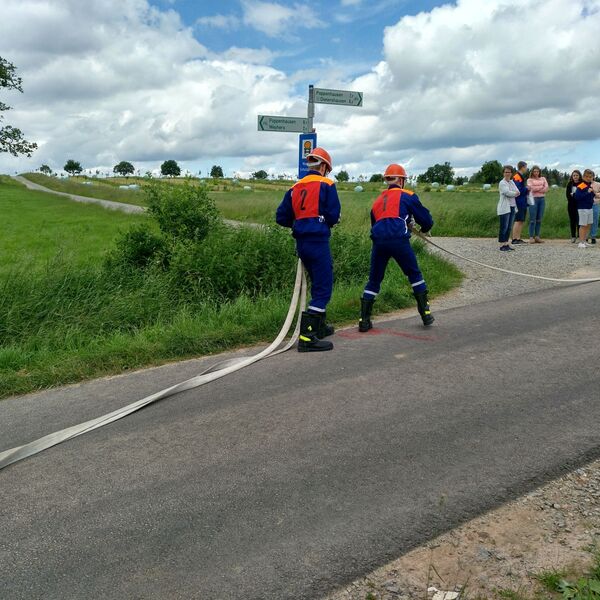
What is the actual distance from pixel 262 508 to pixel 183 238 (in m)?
8.17

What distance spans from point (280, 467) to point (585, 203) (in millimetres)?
13347

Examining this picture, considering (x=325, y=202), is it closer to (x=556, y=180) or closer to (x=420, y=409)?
(x=420, y=409)

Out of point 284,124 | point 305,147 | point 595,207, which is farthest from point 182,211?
point 595,207

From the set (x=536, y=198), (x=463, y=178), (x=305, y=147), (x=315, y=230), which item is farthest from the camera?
(x=463, y=178)

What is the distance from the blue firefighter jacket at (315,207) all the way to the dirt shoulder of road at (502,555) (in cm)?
397

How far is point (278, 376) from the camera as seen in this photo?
18.2ft

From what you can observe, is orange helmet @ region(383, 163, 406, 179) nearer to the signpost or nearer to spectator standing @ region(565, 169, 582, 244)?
the signpost

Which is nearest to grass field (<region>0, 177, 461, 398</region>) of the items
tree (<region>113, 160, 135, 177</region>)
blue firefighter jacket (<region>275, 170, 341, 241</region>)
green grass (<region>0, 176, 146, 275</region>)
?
green grass (<region>0, 176, 146, 275</region>)

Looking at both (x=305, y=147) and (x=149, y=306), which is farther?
(x=305, y=147)

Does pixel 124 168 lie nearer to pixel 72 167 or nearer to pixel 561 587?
pixel 72 167

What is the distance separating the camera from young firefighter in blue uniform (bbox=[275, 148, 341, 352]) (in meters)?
6.55

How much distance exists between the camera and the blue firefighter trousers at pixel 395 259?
280 inches

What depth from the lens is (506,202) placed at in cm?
1400

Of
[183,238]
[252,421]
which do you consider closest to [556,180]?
[183,238]
